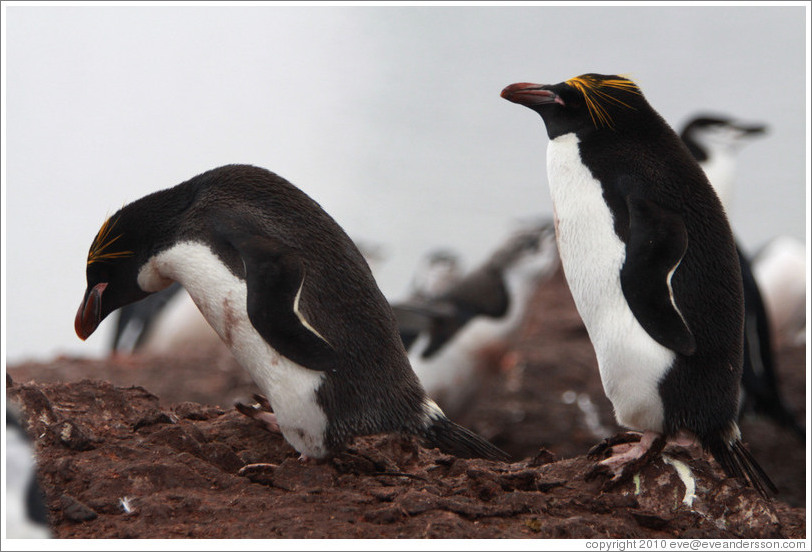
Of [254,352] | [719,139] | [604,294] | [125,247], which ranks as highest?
[719,139]

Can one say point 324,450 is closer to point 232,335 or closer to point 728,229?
point 232,335

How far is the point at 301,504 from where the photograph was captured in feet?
6.40

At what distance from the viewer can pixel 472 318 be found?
437cm

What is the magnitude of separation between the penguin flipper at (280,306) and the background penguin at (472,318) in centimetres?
210

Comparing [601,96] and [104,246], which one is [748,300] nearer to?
[601,96]

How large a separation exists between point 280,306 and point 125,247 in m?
0.50

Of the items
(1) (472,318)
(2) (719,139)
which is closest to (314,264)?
(1) (472,318)

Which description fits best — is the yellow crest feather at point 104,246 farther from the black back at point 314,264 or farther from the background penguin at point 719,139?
the background penguin at point 719,139

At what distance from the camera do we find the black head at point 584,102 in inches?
89.0

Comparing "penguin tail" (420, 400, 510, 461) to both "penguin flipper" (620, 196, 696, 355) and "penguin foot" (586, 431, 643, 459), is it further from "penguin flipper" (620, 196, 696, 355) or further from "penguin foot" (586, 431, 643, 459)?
"penguin flipper" (620, 196, 696, 355)

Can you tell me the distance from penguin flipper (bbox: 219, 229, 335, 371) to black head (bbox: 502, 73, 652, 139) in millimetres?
717

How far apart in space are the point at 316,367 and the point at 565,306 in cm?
457

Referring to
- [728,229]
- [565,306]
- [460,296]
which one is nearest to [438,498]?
[728,229]

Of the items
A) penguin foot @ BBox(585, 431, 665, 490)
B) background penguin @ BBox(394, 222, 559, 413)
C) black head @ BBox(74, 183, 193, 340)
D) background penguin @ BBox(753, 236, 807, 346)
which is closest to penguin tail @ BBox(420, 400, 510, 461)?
penguin foot @ BBox(585, 431, 665, 490)
